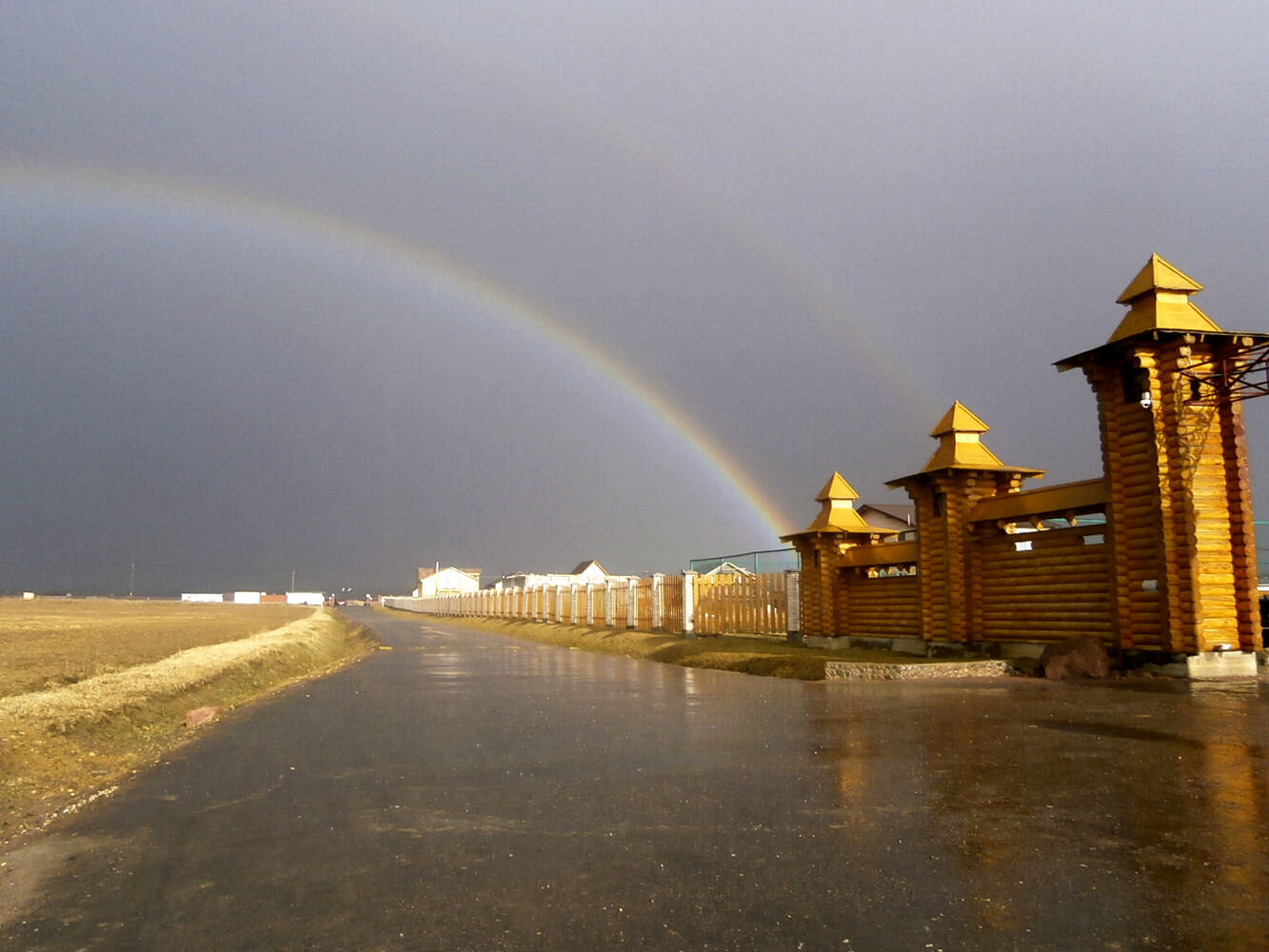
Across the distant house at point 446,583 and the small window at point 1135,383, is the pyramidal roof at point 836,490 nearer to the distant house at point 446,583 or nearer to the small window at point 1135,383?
the small window at point 1135,383

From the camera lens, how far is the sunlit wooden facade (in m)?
14.8

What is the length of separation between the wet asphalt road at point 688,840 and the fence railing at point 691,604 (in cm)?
1706

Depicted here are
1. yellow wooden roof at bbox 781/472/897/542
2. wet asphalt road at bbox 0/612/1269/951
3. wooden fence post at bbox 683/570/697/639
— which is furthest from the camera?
wooden fence post at bbox 683/570/697/639

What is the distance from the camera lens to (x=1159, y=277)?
1584 centimetres

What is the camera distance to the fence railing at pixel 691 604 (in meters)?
28.1

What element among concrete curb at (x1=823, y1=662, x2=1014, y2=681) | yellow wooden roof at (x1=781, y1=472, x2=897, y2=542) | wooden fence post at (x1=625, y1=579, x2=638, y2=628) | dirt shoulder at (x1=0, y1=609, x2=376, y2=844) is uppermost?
yellow wooden roof at (x1=781, y1=472, x2=897, y2=542)

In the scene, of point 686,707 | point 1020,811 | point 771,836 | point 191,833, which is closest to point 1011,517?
point 686,707

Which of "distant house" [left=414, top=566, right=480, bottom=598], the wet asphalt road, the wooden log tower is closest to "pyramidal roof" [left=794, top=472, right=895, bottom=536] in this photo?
the wooden log tower

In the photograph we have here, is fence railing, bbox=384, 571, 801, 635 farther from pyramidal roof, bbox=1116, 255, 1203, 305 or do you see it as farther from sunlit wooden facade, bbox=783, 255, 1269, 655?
pyramidal roof, bbox=1116, 255, 1203, 305

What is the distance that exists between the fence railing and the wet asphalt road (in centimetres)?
1706

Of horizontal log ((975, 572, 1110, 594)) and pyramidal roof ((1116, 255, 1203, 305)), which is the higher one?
pyramidal roof ((1116, 255, 1203, 305))

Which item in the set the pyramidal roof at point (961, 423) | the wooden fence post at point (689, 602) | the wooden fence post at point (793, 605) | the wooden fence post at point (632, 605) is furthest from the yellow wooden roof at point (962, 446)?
the wooden fence post at point (632, 605)

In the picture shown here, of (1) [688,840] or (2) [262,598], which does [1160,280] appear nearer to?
(1) [688,840]

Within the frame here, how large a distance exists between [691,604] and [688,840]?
2534 cm
